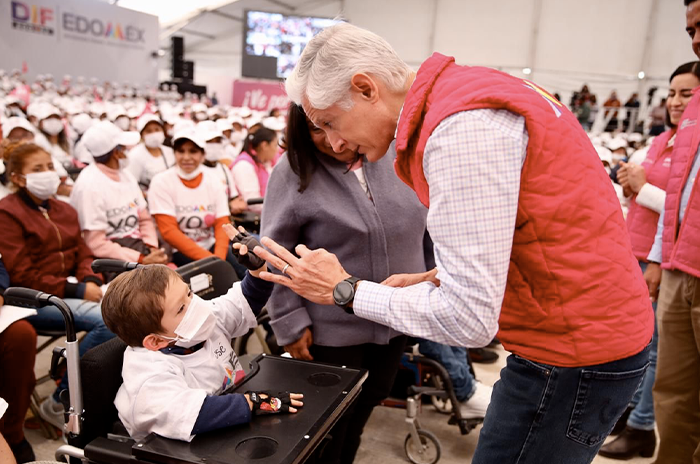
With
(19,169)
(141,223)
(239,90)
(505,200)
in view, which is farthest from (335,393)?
(239,90)

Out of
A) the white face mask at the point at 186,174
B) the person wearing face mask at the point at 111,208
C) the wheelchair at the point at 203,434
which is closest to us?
the wheelchair at the point at 203,434

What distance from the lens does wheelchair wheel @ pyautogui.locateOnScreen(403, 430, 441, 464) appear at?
247cm

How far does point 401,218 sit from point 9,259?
1924 millimetres

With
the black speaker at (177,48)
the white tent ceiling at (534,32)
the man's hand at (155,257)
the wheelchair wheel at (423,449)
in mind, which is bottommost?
the wheelchair wheel at (423,449)

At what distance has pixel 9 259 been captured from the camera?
2492 millimetres

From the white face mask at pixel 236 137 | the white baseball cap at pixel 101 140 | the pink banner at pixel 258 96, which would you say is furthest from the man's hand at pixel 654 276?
the pink banner at pixel 258 96

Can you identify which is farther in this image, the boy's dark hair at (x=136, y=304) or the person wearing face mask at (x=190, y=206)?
the person wearing face mask at (x=190, y=206)

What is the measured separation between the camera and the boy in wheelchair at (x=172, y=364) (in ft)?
4.04

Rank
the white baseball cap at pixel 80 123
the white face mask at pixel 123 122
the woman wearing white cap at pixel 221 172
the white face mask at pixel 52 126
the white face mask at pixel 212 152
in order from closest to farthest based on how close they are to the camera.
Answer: the woman wearing white cap at pixel 221 172, the white face mask at pixel 212 152, the white face mask at pixel 52 126, the white baseball cap at pixel 80 123, the white face mask at pixel 123 122

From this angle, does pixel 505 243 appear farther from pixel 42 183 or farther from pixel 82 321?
pixel 42 183

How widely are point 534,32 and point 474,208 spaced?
20.5 metres

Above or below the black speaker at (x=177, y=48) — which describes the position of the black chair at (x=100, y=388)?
below

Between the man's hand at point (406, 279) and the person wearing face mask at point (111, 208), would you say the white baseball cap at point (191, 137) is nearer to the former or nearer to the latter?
the person wearing face mask at point (111, 208)

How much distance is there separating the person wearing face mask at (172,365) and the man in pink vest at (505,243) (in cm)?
36
